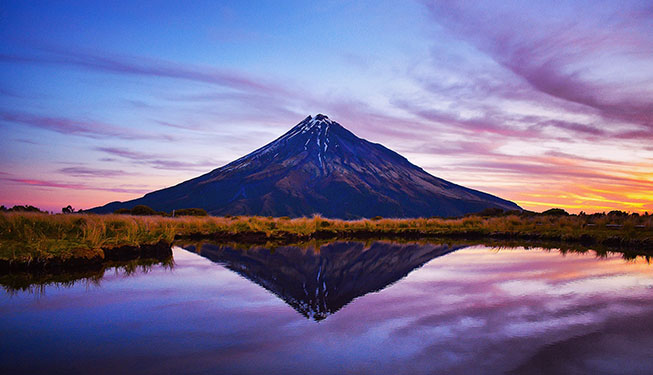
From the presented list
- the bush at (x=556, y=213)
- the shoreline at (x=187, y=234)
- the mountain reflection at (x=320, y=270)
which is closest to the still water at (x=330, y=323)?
the mountain reflection at (x=320, y=270)

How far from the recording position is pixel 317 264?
12.4 metres

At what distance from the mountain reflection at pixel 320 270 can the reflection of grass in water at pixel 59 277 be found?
2577 mm

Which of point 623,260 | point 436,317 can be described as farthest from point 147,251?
point 623,260

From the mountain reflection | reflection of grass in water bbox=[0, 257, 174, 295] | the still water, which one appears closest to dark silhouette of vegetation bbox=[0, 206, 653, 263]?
reflection of grass in water bbox=[0, 257, 174, 295]

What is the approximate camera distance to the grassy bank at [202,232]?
34.3 ft

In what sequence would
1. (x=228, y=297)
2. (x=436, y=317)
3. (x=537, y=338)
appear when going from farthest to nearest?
(x=228, y=297), (x=436, y=317), (x=537, y=338)

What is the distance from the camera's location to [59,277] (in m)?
8.73

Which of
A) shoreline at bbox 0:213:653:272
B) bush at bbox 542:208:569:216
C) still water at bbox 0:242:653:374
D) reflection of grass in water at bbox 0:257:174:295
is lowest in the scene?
still water at bbox 0:242:653:374

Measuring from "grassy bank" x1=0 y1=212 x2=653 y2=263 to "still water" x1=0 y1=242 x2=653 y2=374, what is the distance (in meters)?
2.18

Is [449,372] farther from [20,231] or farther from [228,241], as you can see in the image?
[228,241]

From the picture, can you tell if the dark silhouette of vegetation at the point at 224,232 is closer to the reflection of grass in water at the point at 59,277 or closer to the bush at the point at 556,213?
the reflection of grass in water at the point at 59,277

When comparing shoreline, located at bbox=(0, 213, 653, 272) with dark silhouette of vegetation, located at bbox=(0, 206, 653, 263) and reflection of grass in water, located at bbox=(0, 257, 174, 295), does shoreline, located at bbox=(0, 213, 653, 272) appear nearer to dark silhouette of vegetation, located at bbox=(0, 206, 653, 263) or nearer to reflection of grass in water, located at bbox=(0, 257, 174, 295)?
dark silhouette of vegetation, located at bbox=(0, 206, 653, 263)

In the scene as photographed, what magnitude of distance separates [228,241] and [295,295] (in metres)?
13.3

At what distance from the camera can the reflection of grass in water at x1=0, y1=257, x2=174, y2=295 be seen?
7.66 meters
